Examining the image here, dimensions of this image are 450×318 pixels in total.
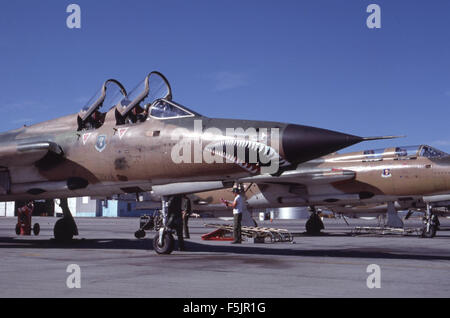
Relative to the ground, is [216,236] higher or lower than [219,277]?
lower

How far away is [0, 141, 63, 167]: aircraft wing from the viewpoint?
1161 cm

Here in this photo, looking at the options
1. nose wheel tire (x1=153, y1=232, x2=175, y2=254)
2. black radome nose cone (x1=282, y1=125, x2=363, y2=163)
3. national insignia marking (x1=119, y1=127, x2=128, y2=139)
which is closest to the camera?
black radome nose cone (x1=282, y1=125, x2=363, y2=163)

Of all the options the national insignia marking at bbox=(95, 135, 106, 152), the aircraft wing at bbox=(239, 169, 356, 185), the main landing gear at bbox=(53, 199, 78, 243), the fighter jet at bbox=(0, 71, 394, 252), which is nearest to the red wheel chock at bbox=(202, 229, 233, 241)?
the aircraft wing at bbox=(239, 169, 356, 185)

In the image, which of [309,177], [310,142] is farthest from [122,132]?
[309,177]

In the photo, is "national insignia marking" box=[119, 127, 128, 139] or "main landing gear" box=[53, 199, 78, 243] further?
"main landing gear" box=[53, 199, 78, 243]

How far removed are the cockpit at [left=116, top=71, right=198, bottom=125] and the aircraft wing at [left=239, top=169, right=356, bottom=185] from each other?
8619mm

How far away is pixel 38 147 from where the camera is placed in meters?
11.6

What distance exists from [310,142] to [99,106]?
614 centimetres

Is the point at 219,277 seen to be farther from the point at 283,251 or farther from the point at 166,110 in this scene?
the point at 283,251

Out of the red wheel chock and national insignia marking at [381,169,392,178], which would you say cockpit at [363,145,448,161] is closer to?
national insignia marking at [381,169,392,178]

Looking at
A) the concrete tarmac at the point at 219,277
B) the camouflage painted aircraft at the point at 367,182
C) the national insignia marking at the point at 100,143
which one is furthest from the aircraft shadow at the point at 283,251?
the camouflage painted aircraft at the point at 367,182

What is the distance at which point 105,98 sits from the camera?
40.3 feet
